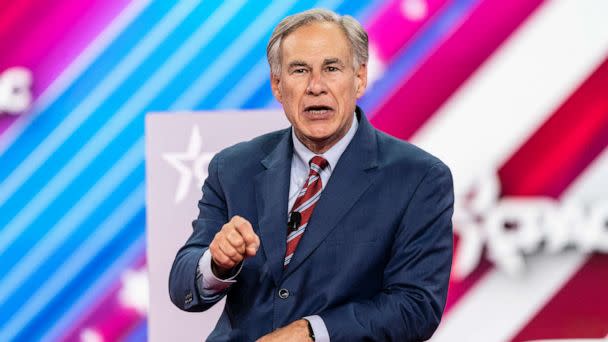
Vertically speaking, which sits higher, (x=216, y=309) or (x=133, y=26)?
(x=133, y=26)

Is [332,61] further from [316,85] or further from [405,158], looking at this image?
[405,158]

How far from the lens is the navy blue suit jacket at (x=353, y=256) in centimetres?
199

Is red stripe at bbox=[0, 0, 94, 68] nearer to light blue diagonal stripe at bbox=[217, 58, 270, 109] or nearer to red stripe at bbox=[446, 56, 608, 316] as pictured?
light blue diagonal stripe at bbox=[217, 58, 270, 109]

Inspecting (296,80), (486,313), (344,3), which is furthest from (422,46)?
(296,80)

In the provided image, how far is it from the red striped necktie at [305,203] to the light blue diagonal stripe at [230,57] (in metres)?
1.28

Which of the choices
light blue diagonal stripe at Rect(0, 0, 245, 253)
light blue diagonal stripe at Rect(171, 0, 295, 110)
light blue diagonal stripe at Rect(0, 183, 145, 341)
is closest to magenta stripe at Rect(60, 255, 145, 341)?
light blue diagonal stripe at Rect(0, 183, 145, 341)

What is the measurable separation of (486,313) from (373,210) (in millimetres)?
1480

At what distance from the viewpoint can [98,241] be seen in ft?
11.4

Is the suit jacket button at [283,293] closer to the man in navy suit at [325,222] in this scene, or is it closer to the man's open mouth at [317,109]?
the man in navy suit at [325,222]

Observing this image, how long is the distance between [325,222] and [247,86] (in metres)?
1.42

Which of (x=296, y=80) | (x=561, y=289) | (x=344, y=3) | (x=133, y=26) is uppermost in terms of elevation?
(x=133, y=26)

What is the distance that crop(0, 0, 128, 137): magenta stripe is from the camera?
11.3 ft

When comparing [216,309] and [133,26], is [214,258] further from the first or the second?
[133,26]

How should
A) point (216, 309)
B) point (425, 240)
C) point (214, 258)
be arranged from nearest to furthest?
point (214, 258) < point (425, 240) < point (216, 309)
